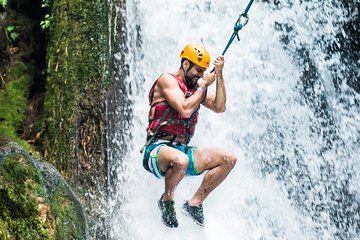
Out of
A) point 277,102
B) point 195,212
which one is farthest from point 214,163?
point 277,102

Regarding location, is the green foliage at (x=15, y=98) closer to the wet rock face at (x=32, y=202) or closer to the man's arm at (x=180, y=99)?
the man's arm at (x=180, y=99)

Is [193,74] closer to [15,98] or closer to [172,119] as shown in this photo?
[172,119]

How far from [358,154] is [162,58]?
350 centimetres

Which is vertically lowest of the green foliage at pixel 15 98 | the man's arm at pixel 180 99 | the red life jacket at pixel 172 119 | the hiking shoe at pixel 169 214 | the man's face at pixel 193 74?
the green foliage at pixel 15 98

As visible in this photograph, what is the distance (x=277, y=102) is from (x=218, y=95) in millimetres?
3345

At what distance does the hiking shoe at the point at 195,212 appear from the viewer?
5.61 m

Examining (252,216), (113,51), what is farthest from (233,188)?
(113,51)

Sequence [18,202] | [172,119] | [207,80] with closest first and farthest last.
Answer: [18,202]
[207,80]
[172,119]

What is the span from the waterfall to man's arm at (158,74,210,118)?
2.19 metres

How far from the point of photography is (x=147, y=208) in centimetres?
680

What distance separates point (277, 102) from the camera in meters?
8.62

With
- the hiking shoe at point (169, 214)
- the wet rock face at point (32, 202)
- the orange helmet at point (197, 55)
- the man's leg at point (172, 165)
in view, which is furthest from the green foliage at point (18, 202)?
the orange helmet at point (197, 55)

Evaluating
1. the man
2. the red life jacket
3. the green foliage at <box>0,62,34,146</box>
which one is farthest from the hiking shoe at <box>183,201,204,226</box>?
the green foliage at <box>0,62,34,146</box>

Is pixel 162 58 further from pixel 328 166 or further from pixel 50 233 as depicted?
pixel 50 233
